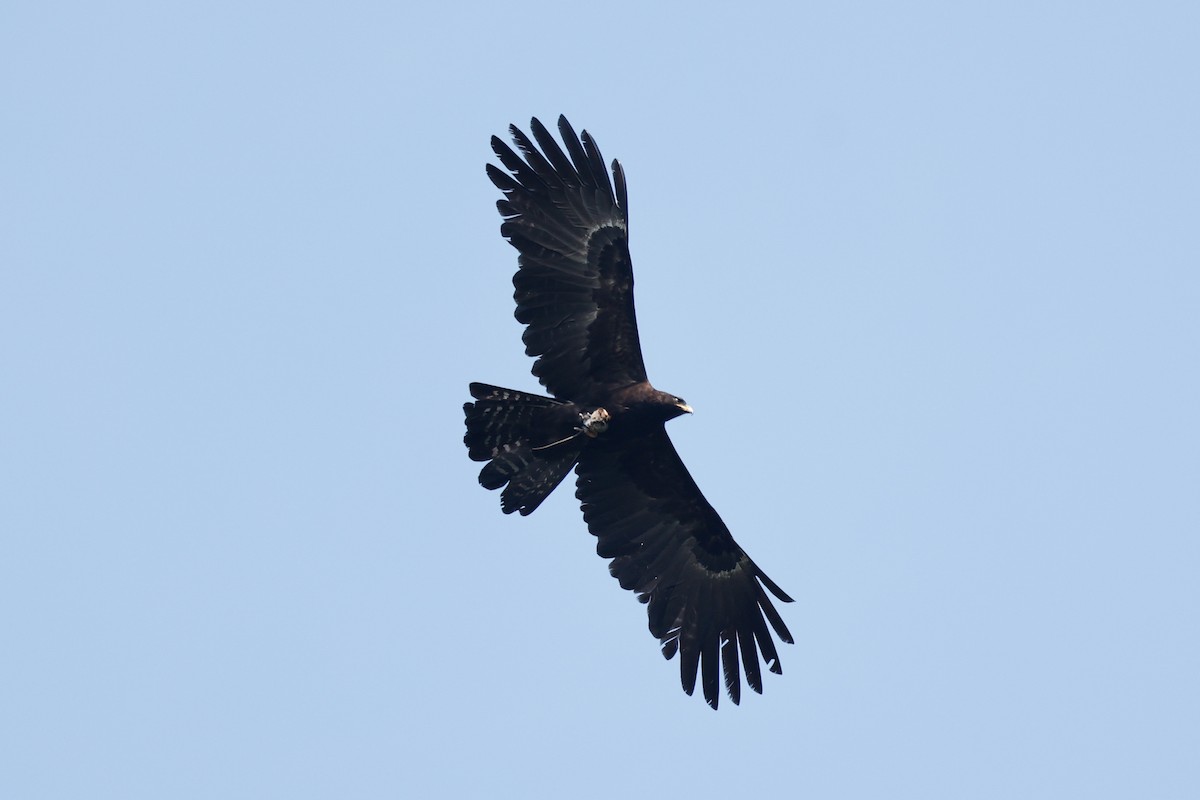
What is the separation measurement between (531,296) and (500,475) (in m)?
2.30

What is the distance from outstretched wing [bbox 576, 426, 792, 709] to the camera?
74.8 ft

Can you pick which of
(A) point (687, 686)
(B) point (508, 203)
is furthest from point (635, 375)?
(A) point (687, 686)

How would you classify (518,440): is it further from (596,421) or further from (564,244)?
(564,244)

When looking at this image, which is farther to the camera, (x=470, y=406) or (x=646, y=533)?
(x=646, y=533)

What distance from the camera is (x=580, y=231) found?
21.6 metres

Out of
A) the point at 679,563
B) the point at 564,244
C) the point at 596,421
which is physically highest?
the point at 564,244

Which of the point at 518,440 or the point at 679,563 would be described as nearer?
the point at 518,440

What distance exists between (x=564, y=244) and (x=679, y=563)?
477cm

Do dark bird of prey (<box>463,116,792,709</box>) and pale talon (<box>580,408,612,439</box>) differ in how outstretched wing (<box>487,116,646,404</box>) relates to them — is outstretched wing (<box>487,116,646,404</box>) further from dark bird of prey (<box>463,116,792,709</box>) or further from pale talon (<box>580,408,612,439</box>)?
pale talon (<box>580,408,612,439</box>)

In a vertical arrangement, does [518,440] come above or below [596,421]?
below

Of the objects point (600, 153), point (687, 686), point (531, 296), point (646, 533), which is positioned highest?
point (600, 153)

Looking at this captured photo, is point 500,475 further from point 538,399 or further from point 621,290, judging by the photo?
point 621,290

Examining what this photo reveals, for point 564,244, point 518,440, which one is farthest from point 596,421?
point 564,244

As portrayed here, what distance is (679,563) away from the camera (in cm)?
2328
